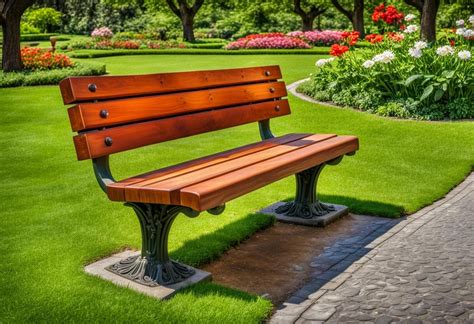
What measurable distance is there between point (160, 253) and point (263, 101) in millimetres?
2326

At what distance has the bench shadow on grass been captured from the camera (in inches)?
158

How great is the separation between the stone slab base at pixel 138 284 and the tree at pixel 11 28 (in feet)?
44.0

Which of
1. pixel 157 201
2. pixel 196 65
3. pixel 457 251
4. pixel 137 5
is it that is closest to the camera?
pixel 157 201

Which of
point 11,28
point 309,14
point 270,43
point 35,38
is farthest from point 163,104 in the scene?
point 35,38

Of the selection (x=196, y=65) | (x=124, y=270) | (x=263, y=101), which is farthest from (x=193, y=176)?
(x=196, y=65)

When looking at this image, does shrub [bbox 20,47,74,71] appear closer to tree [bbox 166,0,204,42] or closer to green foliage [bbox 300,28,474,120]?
green foliage [bbox 300,28,474,120]

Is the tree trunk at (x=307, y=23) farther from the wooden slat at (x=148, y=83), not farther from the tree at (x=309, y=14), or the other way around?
the wooden slat at (x=148, y=83)

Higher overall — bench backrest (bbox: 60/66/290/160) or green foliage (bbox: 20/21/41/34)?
green foliage (bbox: 20/21/41/34)

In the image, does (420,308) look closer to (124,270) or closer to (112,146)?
(124,270)

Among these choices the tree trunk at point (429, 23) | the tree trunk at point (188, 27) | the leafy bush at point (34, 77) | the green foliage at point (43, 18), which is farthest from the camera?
the green foliage at point (43, 18)

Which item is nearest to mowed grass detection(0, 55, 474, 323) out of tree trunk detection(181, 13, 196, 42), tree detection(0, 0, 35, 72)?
tree detection(0, 0, 35, 72)

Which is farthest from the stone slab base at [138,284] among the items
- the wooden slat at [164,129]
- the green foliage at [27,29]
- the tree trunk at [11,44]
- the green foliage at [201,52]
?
the green foliage at [27,29]

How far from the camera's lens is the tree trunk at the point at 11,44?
16.3 meters

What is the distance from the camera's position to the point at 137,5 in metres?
50.8
